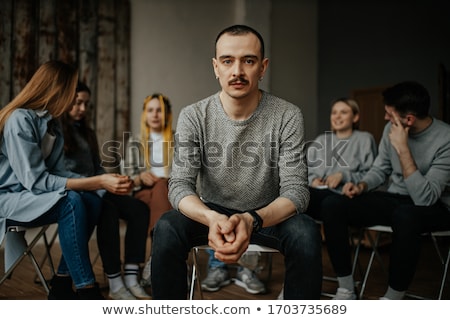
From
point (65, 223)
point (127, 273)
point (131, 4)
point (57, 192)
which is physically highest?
point (131, 4)

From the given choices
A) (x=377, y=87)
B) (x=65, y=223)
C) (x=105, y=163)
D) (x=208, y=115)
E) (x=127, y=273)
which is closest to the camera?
(x=208, y=115)

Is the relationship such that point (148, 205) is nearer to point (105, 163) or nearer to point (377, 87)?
point (105, 163)

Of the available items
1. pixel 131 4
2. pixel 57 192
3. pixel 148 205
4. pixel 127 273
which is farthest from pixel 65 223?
pixel 131 4

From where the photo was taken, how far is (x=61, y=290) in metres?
2.31

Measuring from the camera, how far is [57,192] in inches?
84.7

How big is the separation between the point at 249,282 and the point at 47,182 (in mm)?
1241

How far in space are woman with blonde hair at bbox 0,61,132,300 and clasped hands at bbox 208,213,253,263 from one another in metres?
0.93

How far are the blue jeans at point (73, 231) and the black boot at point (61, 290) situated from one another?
199mm

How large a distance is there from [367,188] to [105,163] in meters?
2.63

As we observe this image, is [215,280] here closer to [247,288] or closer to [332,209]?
[247,288]

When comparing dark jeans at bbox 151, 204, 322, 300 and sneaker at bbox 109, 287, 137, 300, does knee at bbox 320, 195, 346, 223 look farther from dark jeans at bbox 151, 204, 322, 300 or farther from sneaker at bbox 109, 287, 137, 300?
sneaker at bbox 109, 287, 137, 300

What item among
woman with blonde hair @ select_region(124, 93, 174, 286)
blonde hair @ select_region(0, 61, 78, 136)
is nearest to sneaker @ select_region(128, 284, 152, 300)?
woman with blonde hair @ select_region(124, 93, 174, 286)

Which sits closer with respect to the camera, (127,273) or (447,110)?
(127,273)

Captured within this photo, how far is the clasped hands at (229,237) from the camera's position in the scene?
142cm
